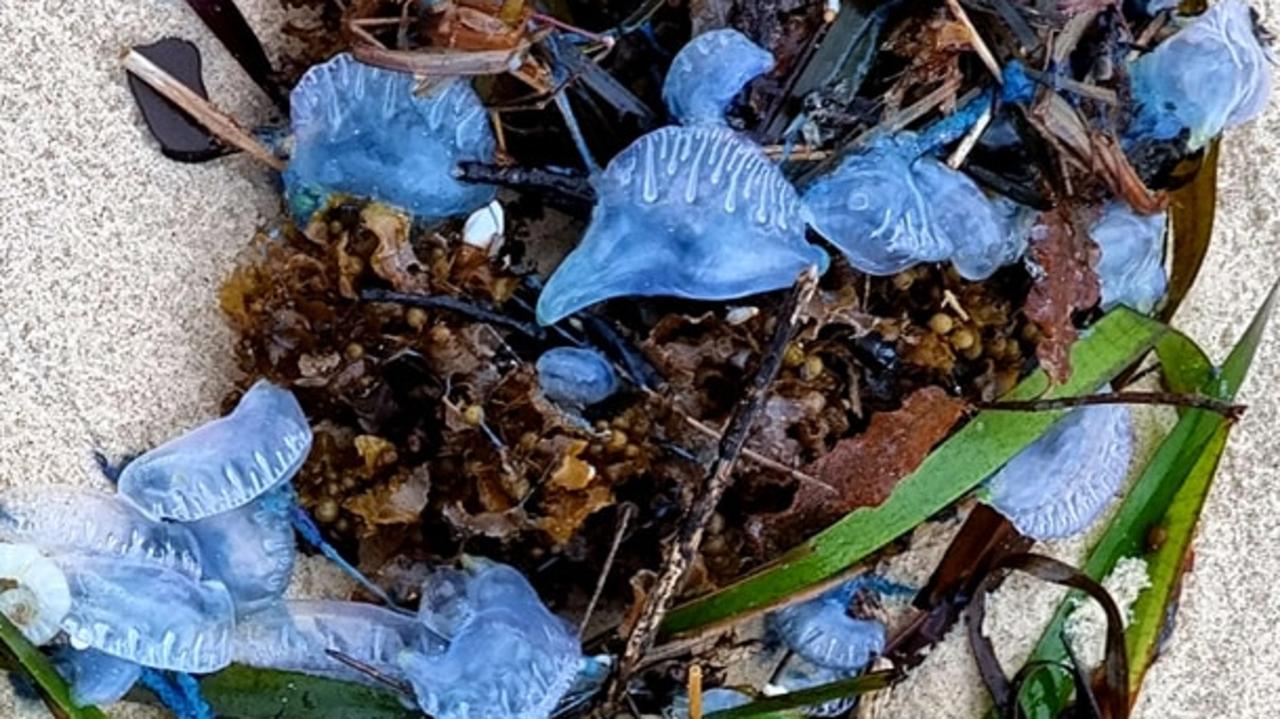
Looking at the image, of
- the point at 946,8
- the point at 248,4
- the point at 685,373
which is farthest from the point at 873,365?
the point at 248,4

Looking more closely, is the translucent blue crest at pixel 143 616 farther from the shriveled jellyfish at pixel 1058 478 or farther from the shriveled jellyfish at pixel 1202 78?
the shriveled jellyfish at pixel 1202 78

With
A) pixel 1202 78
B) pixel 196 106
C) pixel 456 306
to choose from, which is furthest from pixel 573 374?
pixel 1202 78

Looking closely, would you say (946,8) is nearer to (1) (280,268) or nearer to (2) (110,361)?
(1) (280,268)

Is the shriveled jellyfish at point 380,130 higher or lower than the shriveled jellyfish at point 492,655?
higher

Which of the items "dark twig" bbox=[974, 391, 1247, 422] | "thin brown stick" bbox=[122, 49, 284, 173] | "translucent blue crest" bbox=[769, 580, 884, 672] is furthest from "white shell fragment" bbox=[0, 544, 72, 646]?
"dark twig" bbox=[974, 391, 1247, 422]

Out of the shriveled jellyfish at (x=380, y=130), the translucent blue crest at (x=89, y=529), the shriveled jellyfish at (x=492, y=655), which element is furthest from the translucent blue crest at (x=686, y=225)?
the translucent blue crest at (x=89, y=529)

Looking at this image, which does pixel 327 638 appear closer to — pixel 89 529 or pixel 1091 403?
pixel 89 529
